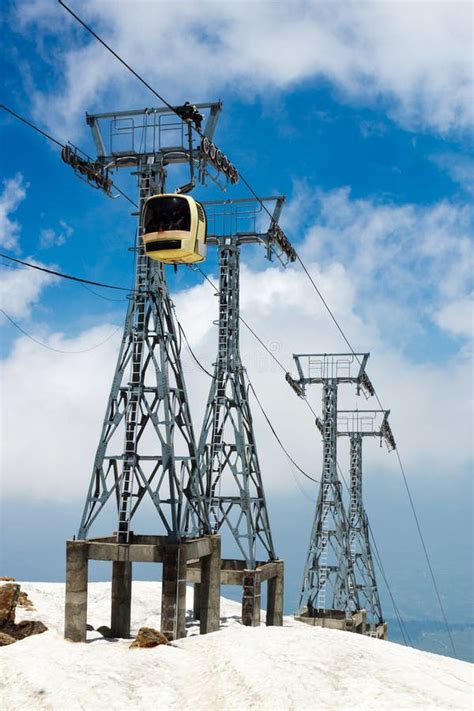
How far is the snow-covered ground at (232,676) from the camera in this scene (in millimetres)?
19312

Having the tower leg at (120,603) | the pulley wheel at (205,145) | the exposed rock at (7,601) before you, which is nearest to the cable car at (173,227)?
the pulley wheel at (205,145)

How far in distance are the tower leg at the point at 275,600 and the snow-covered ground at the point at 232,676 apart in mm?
14971

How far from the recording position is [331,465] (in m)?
55.9

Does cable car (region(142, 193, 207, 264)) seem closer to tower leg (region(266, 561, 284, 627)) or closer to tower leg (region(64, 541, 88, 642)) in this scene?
tower leg (region(64, 541, 88, 642))

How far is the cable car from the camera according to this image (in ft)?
86.1

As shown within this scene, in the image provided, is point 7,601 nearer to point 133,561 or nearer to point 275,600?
point 133,561

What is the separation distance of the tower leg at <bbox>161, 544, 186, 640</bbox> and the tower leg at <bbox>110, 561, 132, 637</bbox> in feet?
13.3

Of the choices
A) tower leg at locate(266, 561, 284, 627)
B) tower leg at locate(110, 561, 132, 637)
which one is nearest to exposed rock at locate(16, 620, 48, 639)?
tower leg at locate(110, 561, 132, 637)

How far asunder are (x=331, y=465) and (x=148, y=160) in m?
30.3

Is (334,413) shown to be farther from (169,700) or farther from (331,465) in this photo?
(169,700)

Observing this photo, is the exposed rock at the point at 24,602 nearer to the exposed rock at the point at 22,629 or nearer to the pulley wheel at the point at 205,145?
the exposed rock at the point at 22,629

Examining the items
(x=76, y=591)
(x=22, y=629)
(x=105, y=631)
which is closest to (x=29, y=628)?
(x=22, y=629)

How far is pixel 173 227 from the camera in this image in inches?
1035

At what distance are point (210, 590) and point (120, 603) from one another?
3.42 meters
